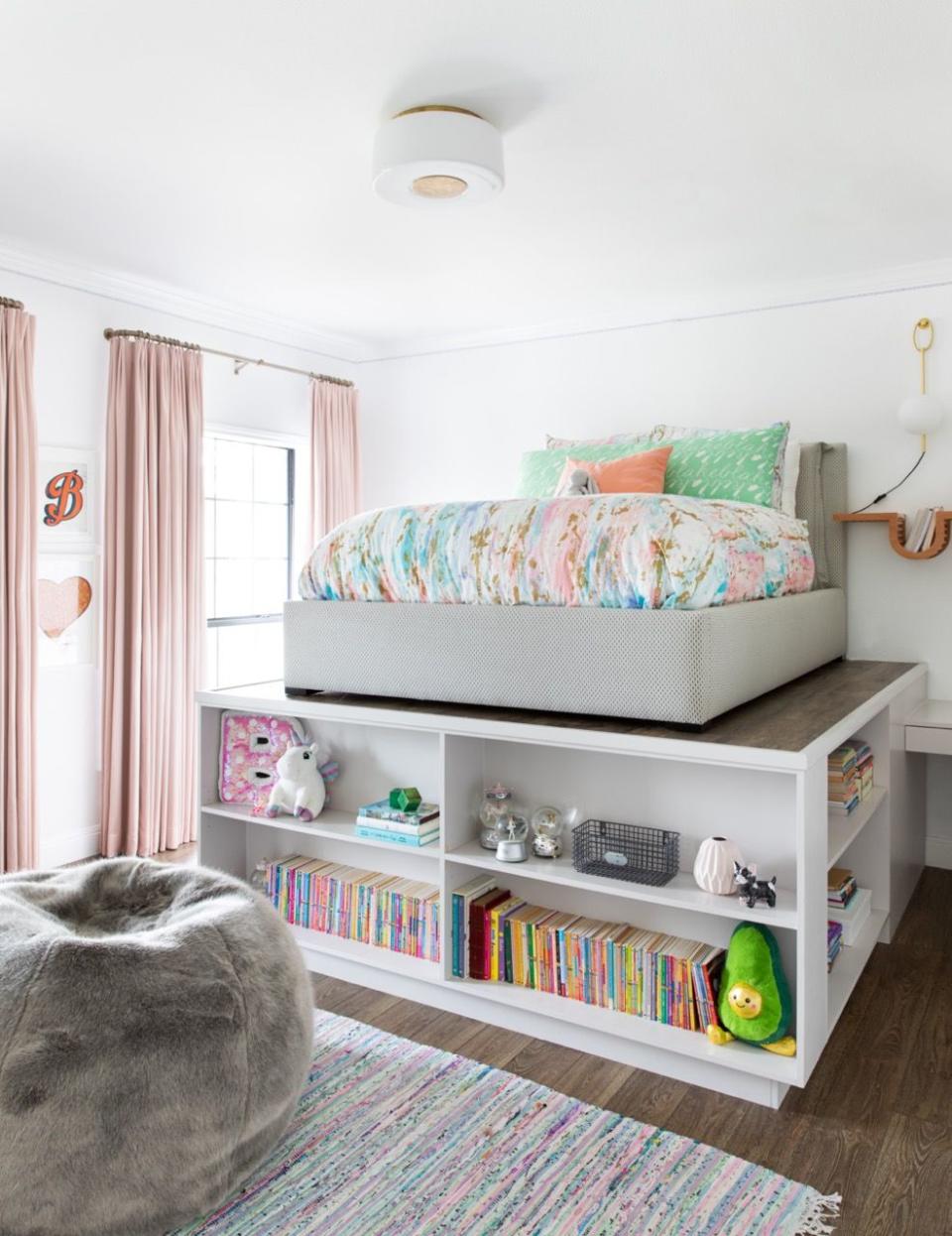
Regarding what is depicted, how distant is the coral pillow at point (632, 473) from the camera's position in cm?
338

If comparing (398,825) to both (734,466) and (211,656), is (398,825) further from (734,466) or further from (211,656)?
(211,656)

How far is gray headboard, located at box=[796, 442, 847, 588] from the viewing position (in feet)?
12.1

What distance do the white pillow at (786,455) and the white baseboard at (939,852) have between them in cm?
141

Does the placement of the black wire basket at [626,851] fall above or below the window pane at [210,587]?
below

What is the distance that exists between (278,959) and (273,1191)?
40 cm

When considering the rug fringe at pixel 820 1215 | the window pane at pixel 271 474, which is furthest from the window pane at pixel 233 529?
the rug fringe at pixel 820 1215

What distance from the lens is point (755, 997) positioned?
1.92 m

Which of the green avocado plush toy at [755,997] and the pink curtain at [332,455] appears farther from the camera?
the pink curtain at [332,455]

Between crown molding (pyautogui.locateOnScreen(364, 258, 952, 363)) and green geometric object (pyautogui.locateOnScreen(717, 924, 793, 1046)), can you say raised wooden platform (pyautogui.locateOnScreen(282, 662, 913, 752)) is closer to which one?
green geometric object (pyautogui.locateOnScreen(717, 924, 793, 1046))

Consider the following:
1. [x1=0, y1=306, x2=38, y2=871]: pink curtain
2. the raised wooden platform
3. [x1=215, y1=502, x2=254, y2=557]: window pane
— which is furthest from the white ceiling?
the raised wooden platform

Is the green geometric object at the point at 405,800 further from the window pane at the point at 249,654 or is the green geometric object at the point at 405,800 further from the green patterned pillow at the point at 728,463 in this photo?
the window pane at the point at 249,654

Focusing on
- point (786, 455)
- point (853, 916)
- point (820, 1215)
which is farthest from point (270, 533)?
point (820, 1215)

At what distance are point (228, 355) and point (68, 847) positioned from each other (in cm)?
226

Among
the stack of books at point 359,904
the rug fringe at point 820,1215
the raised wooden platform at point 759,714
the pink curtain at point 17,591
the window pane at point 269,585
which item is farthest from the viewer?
the window pane at point 269,585
